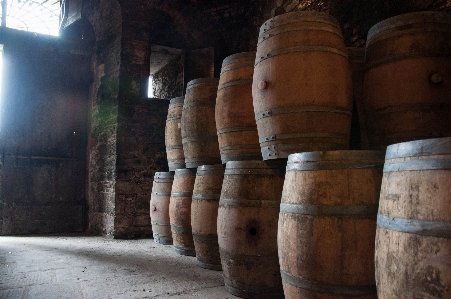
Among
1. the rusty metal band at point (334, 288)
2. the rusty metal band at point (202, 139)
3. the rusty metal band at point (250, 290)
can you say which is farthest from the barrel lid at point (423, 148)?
the rusty metal band at point (202, 139)

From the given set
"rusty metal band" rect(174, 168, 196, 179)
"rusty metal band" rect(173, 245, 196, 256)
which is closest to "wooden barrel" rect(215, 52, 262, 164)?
"rusty metal band" rect(174, 168, 196, 179)

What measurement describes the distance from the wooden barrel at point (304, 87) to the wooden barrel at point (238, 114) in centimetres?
50

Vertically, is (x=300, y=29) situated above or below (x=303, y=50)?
above

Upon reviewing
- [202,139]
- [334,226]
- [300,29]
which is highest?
[300,29]

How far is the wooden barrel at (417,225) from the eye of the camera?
1201mm

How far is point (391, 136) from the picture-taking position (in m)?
2.44

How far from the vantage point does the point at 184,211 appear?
4.13m

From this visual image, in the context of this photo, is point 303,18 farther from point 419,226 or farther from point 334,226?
point 419,226

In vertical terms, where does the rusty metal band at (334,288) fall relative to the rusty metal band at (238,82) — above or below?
below

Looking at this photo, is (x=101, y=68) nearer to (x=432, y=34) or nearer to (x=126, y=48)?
(x=126, y=48)

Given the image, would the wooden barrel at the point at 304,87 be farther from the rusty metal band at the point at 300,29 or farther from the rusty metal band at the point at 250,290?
the rusty metal band at the point at 250,290

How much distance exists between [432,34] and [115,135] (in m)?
5.21

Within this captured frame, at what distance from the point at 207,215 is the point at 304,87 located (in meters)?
1.56

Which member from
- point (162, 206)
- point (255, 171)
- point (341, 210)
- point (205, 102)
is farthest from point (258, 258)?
point (162, 206)
